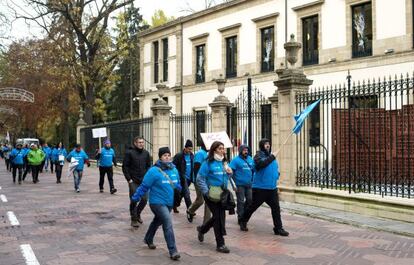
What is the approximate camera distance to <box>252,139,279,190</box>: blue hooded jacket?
29.2 ft

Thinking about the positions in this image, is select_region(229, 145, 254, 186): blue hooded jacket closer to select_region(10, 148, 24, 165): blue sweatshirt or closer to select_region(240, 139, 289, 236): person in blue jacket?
select_region(240, 139, 289, 236): person in blue jacket

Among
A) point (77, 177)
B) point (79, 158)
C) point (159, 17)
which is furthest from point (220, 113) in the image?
point (159, 17)

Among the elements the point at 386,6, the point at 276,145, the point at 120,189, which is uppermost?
the point at 386,6

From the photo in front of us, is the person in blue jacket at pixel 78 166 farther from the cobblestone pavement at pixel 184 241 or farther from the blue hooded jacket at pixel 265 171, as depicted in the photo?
the blue hooded jacket at pixel 265 171

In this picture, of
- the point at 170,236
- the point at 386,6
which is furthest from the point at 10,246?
the point at 386,6

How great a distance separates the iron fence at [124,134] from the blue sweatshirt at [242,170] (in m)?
12.1

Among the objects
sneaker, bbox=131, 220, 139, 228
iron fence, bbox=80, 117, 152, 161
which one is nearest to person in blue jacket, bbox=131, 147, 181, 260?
sneaker, bbox=131, 220, 139, 228

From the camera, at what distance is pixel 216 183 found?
7.80 m

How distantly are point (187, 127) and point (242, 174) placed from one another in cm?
1149

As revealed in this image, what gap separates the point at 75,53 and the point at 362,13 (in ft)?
64.6

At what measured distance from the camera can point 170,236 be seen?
7.09 metres

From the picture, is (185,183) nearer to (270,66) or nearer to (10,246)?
(10,246)

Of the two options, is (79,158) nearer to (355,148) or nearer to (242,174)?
(242,174)

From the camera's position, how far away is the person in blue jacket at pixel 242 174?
9.60m
